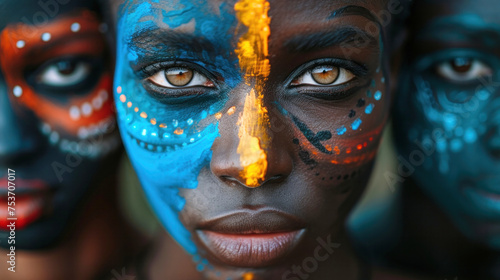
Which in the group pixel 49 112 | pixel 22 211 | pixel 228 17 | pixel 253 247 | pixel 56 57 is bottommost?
pixel 253 247

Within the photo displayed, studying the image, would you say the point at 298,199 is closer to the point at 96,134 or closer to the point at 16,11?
the point at 96,134

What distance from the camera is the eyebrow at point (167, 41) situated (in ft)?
3.92

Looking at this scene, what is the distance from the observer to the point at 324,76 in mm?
1270

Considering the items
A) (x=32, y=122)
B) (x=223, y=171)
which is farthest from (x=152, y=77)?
(x=32, y=122)

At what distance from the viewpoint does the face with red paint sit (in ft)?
4.80

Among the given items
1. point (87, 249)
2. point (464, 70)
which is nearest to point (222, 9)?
point (464, 70)

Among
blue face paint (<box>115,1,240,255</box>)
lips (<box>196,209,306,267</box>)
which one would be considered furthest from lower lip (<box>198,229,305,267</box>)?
blue face paint (<box>115,1,240,255</box>)

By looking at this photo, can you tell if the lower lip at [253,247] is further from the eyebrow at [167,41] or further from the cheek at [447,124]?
the cheek at [447,124]

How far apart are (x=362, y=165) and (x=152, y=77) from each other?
1.77 ft

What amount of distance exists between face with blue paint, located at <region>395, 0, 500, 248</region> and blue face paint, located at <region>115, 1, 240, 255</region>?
632 millimetres

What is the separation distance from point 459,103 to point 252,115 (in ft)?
2.18

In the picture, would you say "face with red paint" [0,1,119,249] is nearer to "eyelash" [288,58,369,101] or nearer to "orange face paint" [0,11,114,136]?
"orange face paint" [0,11,114,136]

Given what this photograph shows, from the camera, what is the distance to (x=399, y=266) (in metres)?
1.83

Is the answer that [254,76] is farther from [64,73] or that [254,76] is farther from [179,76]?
[64,73]
